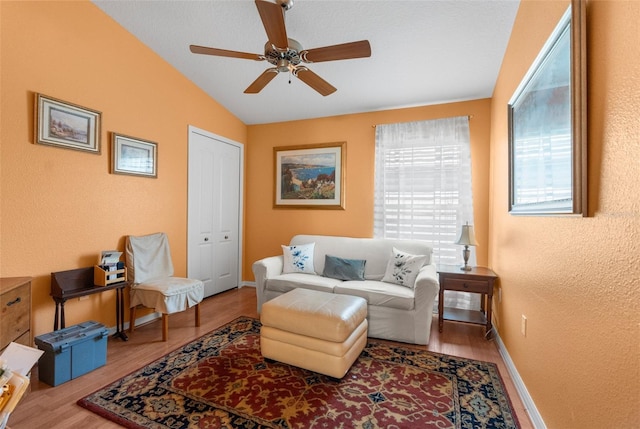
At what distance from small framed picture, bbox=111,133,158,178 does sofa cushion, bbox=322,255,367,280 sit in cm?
225

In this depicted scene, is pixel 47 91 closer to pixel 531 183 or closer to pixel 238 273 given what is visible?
pixel 238 273

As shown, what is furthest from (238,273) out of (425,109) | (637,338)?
(637,338)

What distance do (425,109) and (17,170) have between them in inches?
159

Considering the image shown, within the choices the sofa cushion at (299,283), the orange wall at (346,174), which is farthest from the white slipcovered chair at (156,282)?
the orange wall at (346,174)

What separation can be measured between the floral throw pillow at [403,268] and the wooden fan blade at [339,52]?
2.05 m

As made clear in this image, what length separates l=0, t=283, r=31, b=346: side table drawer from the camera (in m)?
1.81

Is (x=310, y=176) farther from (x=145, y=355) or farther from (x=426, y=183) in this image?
(x=145, y=355)

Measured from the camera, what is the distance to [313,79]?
8.08 feet

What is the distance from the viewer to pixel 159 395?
193cm

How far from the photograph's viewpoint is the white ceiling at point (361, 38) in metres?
2.35

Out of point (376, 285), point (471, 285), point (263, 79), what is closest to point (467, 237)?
point (471, 285)

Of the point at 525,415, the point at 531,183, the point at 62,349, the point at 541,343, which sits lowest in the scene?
the point at 525,415

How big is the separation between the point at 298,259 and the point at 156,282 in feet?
5.13

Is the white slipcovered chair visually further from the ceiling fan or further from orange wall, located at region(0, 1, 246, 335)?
the ceiling fan
